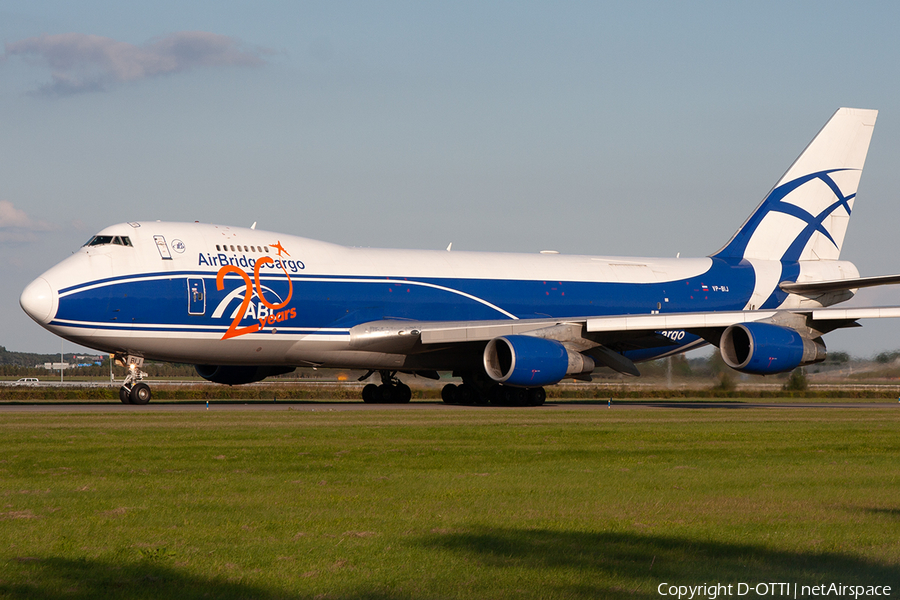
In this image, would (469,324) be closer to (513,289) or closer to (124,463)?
(513,289)

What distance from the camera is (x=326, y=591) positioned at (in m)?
5.77

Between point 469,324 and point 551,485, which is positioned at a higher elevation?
point 469,324

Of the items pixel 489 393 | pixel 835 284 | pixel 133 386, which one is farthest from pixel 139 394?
pixel 835 284

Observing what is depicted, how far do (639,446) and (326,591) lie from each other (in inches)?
387

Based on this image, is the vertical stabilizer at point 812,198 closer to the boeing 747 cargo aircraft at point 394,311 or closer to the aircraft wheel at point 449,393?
the boeing 747 cargo aircraft at point 394,311

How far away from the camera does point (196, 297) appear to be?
1004 inches

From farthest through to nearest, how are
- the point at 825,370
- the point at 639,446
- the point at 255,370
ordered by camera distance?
the point at 825,370, the point at 255,370, the point at 639,446

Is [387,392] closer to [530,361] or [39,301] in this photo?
[530,361]

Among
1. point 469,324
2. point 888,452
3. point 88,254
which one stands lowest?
point 888,452

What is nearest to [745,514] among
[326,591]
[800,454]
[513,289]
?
[326,591]

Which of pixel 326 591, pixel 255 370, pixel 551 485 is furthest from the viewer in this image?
pixel 255 370

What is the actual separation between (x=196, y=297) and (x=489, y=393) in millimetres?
9704

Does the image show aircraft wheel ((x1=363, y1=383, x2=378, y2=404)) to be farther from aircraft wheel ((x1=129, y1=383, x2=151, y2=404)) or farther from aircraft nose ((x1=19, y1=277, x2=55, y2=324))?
aircraft nose ((x1=19, y1=277, x2=55, y2=324))

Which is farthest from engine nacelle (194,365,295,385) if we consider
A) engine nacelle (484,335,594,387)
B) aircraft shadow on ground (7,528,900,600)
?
aircraft shadow on ground (7,528,900,600)
